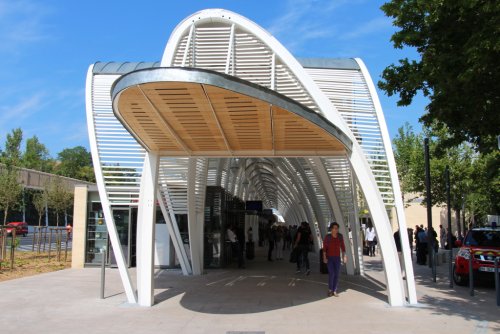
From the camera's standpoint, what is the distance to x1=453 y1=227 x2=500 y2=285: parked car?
14.0 meters

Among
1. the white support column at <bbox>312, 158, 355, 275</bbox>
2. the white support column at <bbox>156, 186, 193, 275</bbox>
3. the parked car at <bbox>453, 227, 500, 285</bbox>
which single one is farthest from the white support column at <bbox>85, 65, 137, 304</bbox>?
the parked car at <bbox>453, 227, 500, 285</bbox>

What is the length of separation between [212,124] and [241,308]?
12.6ft

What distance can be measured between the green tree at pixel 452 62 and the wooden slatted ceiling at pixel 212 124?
2.86 meters

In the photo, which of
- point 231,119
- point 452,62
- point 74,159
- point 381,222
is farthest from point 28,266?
point 74,159

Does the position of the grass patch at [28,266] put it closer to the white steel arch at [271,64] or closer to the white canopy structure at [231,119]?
the white canopy structure at [231,119]

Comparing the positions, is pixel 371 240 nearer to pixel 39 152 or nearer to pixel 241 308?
pixel 241 308

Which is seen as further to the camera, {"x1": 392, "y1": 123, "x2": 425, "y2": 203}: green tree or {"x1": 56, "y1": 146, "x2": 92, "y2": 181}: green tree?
{"x1": 56, "y1": 146, "x2": 92, "y2": 181}: green tree

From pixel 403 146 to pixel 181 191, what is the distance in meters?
25.1

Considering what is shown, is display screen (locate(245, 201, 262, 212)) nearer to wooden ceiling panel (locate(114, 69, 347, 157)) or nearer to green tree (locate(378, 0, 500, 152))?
green tree (locate(378, 0, 500, 152))

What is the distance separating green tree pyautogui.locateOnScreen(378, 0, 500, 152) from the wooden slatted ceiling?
9.39 ft

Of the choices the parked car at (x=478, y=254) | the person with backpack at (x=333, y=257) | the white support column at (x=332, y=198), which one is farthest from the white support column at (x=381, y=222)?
the white support column at (x=332, y=198)

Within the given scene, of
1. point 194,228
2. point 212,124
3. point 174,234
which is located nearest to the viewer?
point 212,124

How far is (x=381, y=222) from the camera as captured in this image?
10727mm

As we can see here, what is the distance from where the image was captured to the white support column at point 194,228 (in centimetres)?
1462
